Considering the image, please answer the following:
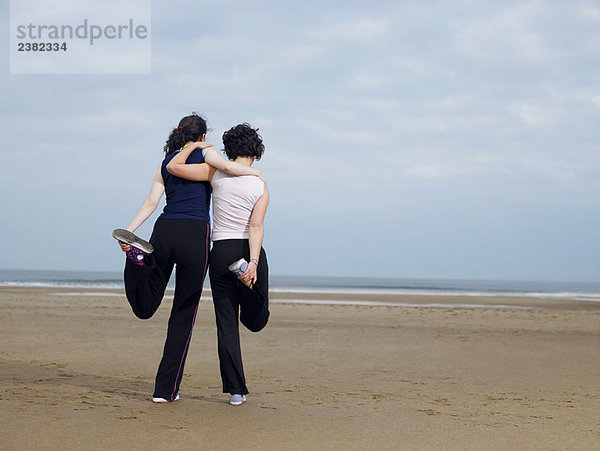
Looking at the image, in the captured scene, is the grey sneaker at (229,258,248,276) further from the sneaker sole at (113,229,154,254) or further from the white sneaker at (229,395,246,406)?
the white sneaker at (229,395,246,406)

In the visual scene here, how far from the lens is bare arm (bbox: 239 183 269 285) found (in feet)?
13.4

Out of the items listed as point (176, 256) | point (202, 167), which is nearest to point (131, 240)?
point (176, 256)

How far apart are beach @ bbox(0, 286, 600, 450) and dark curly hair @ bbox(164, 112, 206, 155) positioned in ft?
6.08

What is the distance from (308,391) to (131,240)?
82.5 inches

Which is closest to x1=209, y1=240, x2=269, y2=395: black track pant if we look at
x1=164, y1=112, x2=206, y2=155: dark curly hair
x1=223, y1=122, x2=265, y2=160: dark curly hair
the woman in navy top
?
the woman in navy top

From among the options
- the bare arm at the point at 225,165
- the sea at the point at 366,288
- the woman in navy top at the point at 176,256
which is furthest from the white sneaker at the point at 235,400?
the sea at the point at 366,288

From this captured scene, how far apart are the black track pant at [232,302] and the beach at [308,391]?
267mm

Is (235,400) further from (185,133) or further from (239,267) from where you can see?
(185,133)

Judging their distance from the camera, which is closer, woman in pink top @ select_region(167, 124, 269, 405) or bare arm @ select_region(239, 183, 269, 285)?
bare arm @ select_region(239, 183, 269, 285)

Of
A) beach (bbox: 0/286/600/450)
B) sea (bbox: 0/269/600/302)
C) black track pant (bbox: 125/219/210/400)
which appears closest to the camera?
beach (bbox: 0/286/600/450)

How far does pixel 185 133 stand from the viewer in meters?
4.42

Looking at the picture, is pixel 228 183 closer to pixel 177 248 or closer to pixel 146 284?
pixel 177 248

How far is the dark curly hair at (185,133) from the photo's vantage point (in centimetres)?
441

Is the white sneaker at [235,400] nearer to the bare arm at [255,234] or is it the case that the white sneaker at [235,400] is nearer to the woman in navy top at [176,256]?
the woman in navy top at [176,256]
